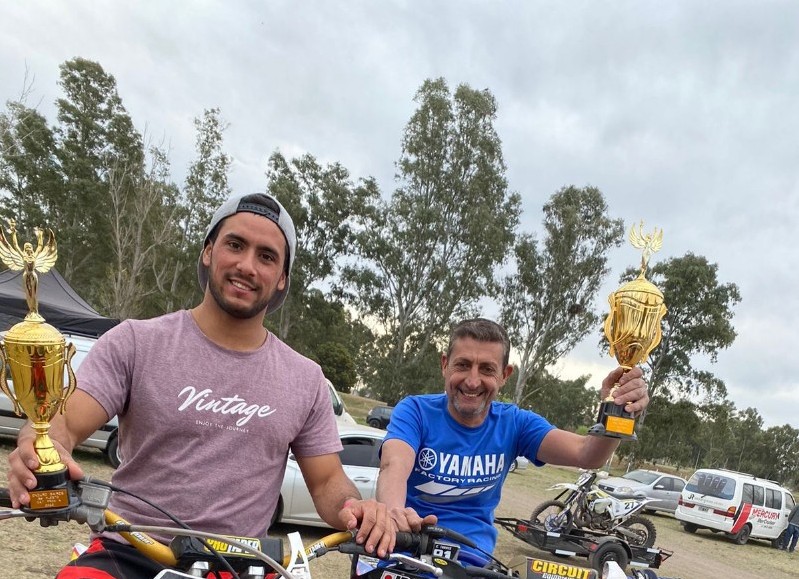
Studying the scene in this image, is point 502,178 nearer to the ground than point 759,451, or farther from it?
farther from it

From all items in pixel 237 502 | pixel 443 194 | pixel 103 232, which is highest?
pixel 443 194

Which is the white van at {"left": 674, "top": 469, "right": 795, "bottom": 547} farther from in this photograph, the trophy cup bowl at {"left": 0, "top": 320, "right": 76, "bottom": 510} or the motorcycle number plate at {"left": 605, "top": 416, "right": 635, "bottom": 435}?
the trophy cup bowl at {"left": 0, "top": 320, "right": 76, "bottom": 510}

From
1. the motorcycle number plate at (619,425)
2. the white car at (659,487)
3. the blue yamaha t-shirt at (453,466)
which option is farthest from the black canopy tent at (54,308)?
the white car at (659,487)

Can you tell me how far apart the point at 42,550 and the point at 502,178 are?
2482cm

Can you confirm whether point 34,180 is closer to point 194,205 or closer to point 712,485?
point 194,205

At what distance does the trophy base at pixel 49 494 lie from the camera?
128 centimetres

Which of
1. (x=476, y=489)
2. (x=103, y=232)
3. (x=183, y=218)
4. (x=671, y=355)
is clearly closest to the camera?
(x=476, y=489)

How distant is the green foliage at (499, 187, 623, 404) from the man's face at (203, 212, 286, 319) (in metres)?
26.2

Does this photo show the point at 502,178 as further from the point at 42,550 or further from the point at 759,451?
the point at 759,451

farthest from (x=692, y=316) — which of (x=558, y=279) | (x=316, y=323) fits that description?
(x=316, y=323)

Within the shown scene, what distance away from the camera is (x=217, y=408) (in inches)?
73.5

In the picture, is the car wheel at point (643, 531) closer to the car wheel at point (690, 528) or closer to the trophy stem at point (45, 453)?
the car wheel at point (690, 528)

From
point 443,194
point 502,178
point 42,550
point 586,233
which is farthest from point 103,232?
point 42,550

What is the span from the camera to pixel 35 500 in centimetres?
128
